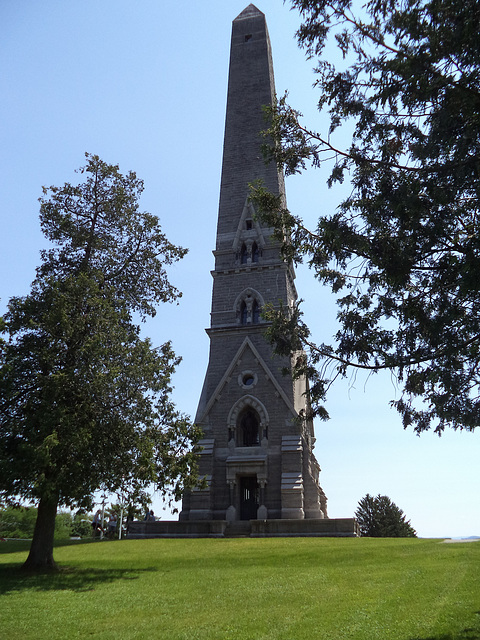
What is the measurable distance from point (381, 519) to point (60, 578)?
4019 cm

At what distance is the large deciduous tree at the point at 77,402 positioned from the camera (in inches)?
617

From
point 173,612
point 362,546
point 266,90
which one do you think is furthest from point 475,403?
point 266,90

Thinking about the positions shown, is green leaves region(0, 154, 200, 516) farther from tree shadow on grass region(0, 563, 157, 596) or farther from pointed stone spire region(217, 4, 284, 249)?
pointed stone spire region(217, 4, 284, 249)

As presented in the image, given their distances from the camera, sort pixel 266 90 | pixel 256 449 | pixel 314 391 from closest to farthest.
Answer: pixel 314 391 < pixel 256 449 < pixel 266 90

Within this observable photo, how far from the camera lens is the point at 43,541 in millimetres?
17125

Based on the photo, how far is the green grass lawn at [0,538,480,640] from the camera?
9680mm

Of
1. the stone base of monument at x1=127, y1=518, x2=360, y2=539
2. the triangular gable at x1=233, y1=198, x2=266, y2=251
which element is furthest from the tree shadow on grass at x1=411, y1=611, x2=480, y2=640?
the triangular gable at x1=233, y1=198, x2=266, y2=251

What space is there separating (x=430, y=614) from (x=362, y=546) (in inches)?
388

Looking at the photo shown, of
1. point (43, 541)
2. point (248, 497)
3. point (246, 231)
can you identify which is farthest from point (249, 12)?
point (43, 541)

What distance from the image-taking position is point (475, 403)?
12.4m

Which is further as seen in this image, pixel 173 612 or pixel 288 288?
pixel 288 288

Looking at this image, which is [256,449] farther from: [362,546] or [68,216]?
[68,216]

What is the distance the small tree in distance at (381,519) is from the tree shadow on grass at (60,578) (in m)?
36.9

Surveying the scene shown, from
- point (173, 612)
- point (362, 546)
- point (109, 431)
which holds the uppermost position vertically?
point (109, 431)
